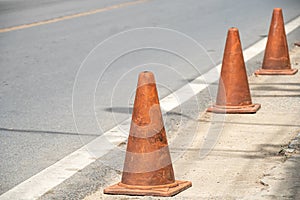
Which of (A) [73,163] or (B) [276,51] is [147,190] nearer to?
(A) [73,163]

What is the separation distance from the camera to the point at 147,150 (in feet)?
16.8

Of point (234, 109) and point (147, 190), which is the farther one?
point (234, 109)

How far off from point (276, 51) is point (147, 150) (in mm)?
4514

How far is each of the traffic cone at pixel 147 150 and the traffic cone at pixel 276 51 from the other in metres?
4.40

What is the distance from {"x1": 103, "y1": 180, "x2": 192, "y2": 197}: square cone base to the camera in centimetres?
506

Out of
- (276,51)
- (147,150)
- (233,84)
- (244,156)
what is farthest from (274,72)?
(147,150)

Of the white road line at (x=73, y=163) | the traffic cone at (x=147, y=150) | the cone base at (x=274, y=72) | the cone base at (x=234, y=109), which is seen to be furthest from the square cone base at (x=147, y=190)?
the cone base at (x=274, y=72)

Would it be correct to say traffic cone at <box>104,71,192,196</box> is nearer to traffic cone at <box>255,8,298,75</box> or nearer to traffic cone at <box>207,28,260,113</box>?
traffic cone at <box>207,28,260,113</box>

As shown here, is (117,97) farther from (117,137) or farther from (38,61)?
(38,61)

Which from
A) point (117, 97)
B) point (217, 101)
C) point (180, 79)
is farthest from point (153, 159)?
point (180, 79)

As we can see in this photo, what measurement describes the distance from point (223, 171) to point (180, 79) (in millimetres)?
3841

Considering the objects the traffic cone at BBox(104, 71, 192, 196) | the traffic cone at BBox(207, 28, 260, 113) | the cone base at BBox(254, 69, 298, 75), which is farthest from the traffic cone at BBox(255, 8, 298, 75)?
the traffic cone at BBox(104, 71, 192, 196)

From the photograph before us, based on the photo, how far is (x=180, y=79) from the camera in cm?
934

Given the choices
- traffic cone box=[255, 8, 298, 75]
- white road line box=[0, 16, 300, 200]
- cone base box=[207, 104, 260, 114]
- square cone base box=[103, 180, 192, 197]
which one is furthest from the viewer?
traffic cone box=[255, 8, 298, 75]
